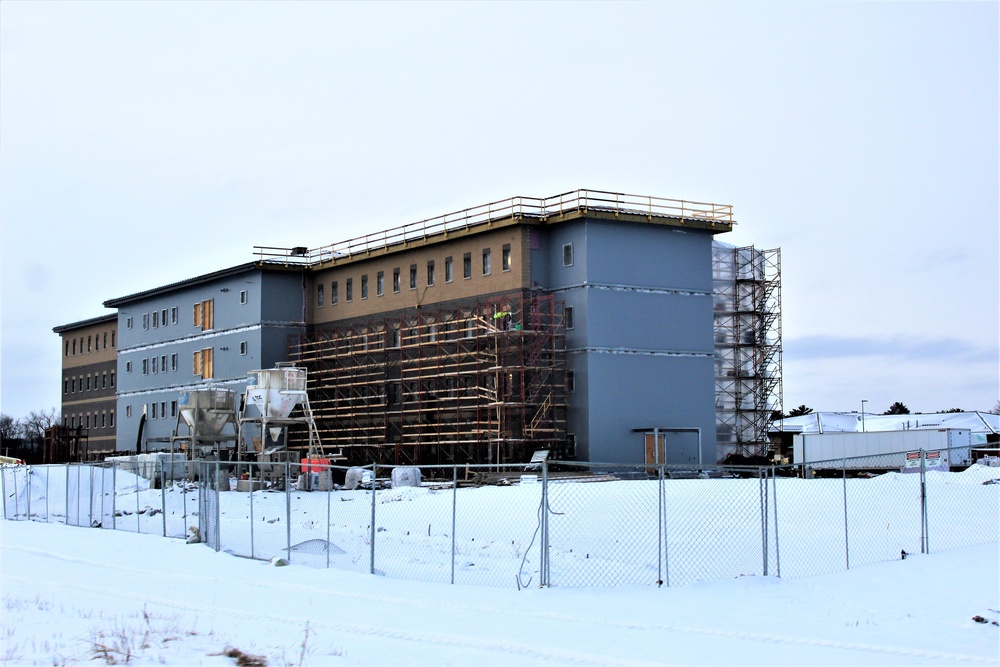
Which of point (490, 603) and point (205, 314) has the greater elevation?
point (205, 314)

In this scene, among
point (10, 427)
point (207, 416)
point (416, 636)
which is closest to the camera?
point (416, 636)

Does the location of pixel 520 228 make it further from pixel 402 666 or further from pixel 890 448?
pixel 402 666

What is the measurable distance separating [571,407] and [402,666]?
41.6m

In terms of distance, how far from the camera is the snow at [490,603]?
43.1ft

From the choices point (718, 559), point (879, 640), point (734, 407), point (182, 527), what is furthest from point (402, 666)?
point (734, 407)

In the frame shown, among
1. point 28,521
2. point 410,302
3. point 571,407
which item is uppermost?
point 410,302

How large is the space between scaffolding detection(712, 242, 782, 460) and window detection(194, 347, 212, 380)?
3240cm

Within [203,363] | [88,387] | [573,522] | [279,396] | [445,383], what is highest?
[203,363]

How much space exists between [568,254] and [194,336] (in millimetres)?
32384

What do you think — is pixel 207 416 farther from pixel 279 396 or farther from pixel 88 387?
pixel 88 387

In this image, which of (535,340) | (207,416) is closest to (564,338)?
(535,340)

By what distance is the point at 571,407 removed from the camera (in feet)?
177

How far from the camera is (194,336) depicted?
76125mm

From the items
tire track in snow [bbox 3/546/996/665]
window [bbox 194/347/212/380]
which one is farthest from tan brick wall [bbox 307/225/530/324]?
tire track in snow [bbox 3/546/996/665]
